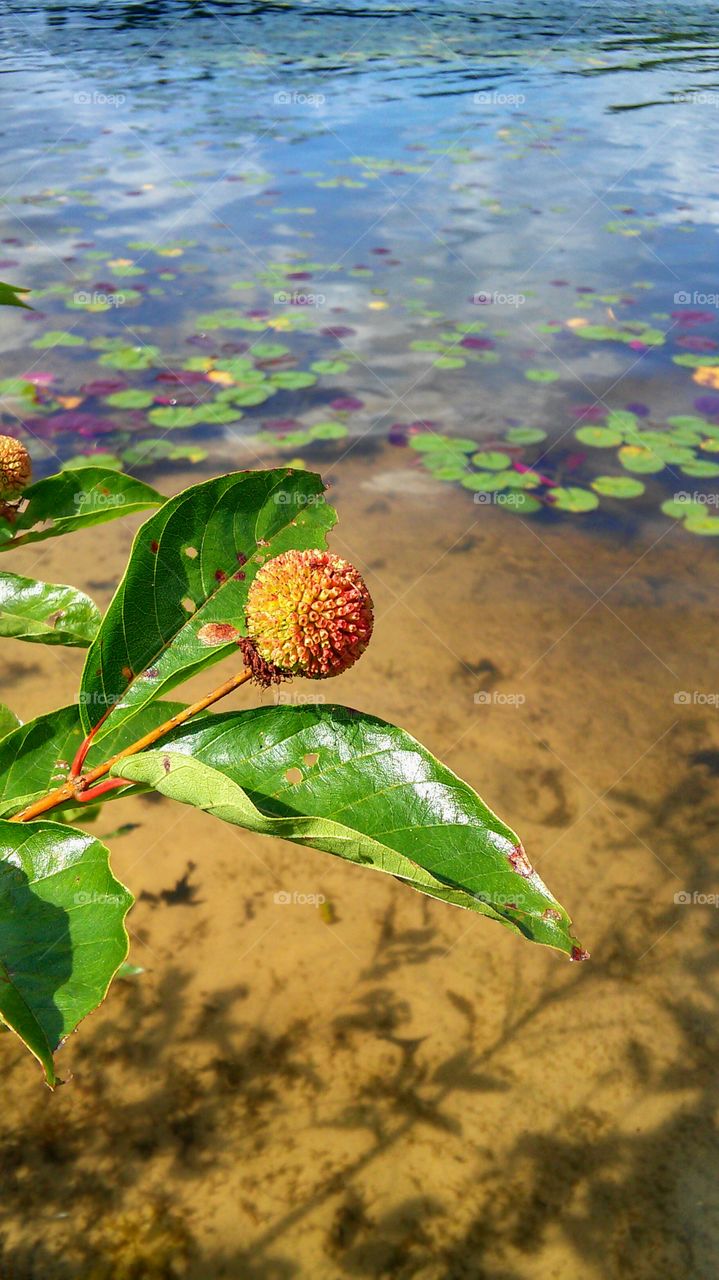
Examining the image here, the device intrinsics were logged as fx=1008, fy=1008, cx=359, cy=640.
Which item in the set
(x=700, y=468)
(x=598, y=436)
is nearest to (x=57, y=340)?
(x=598, y=436)

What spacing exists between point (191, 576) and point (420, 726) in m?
2.29

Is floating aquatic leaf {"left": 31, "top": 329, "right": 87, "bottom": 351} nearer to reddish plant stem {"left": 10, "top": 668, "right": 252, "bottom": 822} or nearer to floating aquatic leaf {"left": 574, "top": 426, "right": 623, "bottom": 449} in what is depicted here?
floating aquatic leaf {"left": 574, "top": 426, "right": 623, "bottom": 449}

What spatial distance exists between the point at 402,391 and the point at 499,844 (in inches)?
179

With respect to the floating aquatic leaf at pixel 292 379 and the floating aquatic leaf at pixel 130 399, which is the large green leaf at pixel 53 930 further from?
the floating aquatic leaf at pixel 292 379

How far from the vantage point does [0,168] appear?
841cm

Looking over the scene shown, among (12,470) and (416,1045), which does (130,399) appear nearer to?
(416,1045)

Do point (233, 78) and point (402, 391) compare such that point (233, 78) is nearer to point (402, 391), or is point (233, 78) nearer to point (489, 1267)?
point (402, 391)

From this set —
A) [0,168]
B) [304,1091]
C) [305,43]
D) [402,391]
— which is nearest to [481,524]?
[402,391]

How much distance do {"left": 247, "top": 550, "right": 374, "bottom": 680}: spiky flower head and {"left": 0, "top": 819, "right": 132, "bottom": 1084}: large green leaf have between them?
0.22 metres

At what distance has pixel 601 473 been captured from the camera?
4.54 metres

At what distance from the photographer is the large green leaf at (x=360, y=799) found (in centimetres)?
67

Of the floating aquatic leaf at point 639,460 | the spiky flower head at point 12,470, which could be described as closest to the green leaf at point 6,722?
the spiky flower head at point 12,470

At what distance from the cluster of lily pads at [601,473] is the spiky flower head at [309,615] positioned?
11.4 feet

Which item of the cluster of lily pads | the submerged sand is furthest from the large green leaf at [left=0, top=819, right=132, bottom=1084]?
the cluster of lily pads
